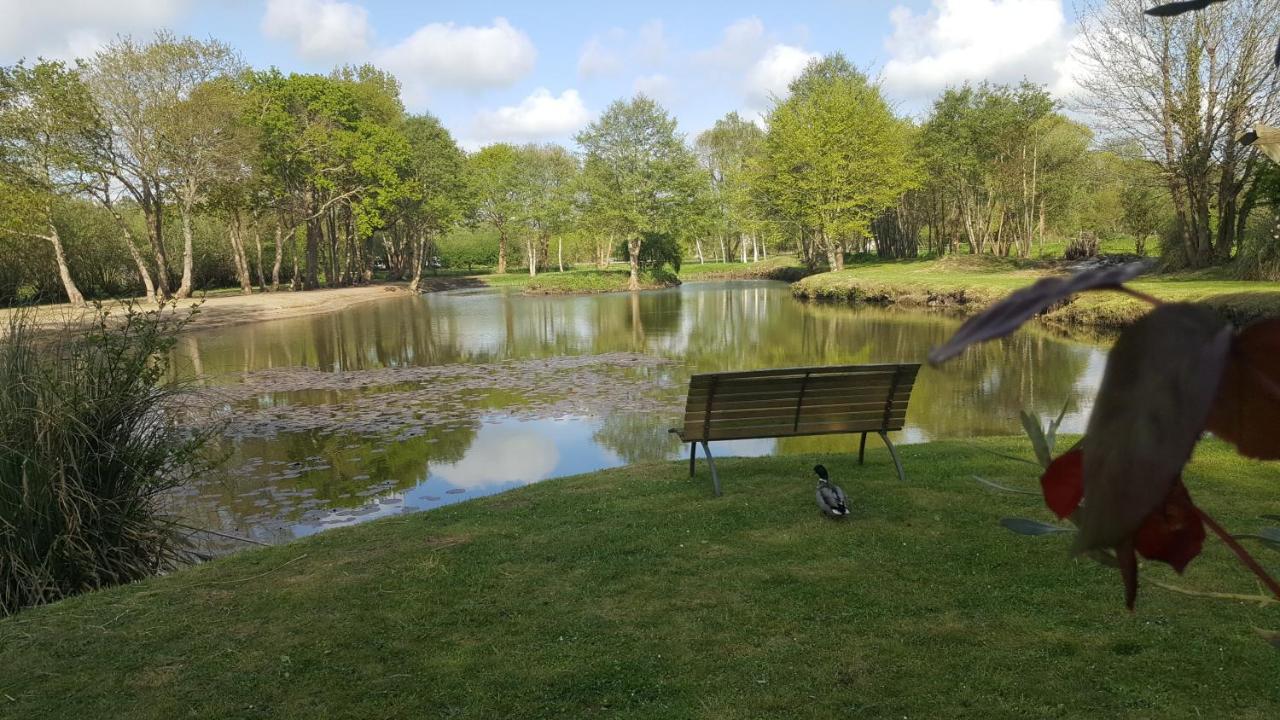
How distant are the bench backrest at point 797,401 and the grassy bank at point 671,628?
955mm

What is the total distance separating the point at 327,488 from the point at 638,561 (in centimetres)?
485

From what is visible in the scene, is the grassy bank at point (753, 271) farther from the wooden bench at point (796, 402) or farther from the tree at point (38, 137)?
the wooden bench at point (796, 402)

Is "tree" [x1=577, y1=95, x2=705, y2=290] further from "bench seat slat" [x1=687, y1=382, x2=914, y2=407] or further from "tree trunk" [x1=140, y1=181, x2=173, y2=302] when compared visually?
"bench seat slat" [x1=687, y1=382, x2=914, y2=407]

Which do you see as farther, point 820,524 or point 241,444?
point 241,444

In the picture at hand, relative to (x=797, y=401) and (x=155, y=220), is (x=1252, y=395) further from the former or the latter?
(x=155, y=220)

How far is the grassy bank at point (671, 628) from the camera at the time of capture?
10.2 ft

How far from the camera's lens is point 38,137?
91.3ft

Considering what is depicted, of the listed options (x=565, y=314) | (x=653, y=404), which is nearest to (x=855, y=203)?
(x=565, y=314)

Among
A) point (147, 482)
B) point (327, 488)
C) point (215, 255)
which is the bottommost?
point (327, 488)

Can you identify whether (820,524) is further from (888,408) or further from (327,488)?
(327,488)

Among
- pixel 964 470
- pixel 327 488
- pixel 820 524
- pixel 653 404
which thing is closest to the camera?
pixel 820 524

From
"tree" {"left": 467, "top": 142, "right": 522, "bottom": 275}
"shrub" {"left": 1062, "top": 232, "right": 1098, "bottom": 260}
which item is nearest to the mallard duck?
"shrub" {"left": 1062, "top": 232, "right": 1098, "bottom": 260}

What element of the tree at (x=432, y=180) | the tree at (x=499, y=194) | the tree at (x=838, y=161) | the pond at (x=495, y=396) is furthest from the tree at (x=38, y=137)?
the tree at (x=838, y=161)

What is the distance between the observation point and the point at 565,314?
101 ft
